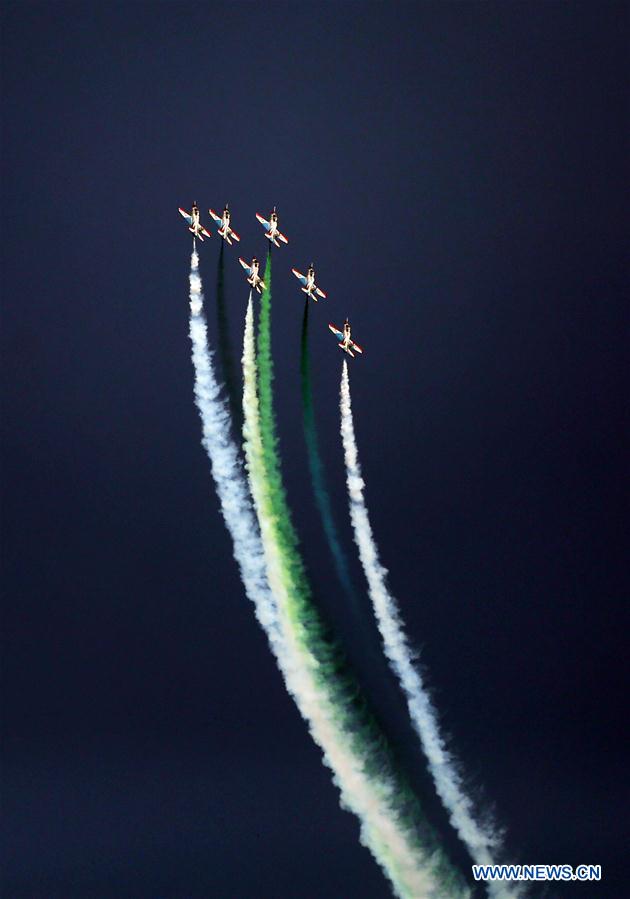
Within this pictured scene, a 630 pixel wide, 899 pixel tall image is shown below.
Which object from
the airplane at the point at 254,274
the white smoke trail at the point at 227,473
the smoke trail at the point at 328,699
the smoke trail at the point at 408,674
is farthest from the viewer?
the airplane at the point at 254,274

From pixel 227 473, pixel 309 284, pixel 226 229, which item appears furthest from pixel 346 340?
pixel 227 473

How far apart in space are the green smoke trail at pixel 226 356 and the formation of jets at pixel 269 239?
124mm

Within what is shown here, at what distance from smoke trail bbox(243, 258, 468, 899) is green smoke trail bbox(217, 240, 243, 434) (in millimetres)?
77

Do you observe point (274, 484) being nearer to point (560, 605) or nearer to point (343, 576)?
point (343, 576)

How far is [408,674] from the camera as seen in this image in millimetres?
9758

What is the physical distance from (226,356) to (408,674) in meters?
2.66

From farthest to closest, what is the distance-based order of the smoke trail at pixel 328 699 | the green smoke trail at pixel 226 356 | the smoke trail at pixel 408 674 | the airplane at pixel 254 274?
1. the airplane at pixel 254 274
2. the green smoke trail at pixel 226 356
3. the smoke trail at pixel 408 674
4. the smoke trail at pixel 328 699

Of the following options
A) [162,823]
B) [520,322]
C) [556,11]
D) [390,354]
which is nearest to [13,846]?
[162,823]

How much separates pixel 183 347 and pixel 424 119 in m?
Result: 2.53

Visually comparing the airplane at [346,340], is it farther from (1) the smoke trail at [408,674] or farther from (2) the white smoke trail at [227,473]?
(2) the white smoke trail at [227,473]

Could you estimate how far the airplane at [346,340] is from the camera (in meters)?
10.3

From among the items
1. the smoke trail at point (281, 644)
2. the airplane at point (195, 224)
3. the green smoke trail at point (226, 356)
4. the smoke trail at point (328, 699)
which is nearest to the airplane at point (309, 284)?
the smoke trail at point (328, 699)

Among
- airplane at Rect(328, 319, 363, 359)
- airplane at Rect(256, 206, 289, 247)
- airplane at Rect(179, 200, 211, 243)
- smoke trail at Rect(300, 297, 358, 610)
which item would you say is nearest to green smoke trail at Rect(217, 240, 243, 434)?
airplane at Rect(179, 200, 211, 243)

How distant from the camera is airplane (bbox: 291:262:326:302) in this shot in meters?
10.3
